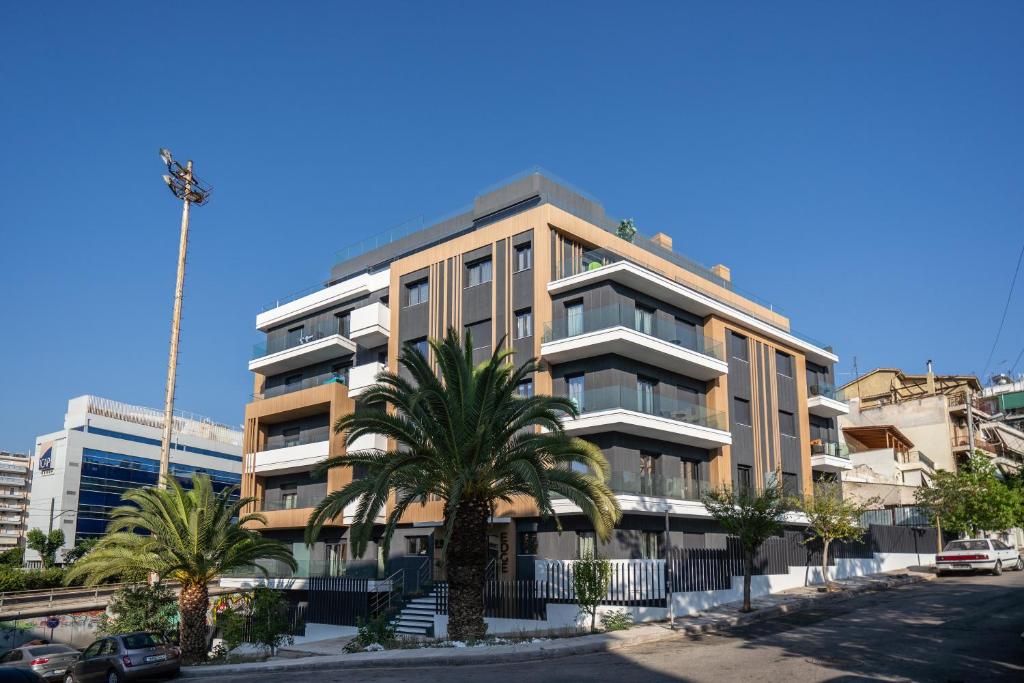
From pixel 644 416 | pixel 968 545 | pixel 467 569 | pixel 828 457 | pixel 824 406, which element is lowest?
pixel 467 569

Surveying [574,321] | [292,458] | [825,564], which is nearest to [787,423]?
[825,564]

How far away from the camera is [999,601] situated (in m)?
23.4

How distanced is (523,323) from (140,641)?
17810 mm

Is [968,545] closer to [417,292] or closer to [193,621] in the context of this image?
[417,292]

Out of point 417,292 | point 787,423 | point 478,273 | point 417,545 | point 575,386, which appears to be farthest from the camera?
point 787,423

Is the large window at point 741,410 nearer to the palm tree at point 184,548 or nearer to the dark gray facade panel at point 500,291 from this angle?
the dark gray facade panel at point 500,291

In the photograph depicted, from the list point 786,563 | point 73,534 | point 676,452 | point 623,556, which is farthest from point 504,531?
point 73,534

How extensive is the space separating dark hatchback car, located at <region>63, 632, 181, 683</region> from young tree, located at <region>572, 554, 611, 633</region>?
10.5 metres

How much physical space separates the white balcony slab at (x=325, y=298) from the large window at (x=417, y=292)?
1387 millimetres

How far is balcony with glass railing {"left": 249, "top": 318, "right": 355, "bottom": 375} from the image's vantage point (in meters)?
40.9

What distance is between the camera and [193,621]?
89.7ft

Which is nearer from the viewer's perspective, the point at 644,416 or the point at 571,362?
the point at 644,416

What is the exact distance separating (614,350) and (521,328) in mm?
4139

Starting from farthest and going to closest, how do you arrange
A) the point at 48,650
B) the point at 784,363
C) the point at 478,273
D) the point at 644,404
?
the point at 784,363 < the point at 478,273 < the point at 644,404 < the point at 48,650
